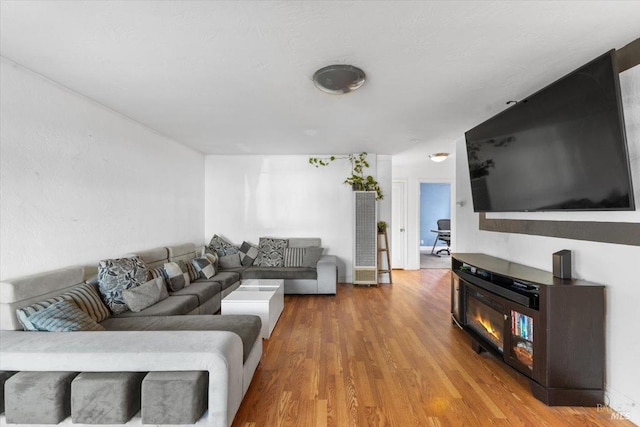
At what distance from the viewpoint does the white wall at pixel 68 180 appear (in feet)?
6.70

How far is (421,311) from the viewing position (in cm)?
368

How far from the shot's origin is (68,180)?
8.13 ft

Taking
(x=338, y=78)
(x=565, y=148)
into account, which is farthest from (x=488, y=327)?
(x=338, y=78)

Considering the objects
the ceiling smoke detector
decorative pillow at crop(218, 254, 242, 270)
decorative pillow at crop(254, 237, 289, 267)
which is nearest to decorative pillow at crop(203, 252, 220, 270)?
decorative pillow at crop(218, 254, 242, 270)

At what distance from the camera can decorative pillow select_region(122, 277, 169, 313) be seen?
2.53 meters

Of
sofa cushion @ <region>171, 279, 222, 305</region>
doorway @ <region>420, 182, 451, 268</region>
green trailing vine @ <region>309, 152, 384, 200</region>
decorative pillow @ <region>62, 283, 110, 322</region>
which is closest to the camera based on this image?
decorative pillow @ <region>62, 283, 110, 322</region>

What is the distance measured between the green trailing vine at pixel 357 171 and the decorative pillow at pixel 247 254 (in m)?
1.93

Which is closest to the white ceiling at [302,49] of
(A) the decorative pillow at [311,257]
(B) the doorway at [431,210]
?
(A) the decorative pillow at [311,257]

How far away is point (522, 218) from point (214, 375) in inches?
117

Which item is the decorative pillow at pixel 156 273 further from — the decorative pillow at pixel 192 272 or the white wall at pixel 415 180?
the white wall at pixel 415 180

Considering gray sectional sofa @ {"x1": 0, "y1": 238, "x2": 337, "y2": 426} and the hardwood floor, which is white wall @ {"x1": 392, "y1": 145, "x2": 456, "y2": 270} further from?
gray sectional sofa @ {"x1": 0, "y1": 238, "x2": 337, "y2": 426}

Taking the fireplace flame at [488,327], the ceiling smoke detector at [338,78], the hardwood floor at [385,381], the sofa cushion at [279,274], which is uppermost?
the ceiling smoke detector at [338,78]

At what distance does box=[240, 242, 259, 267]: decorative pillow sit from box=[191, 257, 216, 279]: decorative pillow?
0.80m

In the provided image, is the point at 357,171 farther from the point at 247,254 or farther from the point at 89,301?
the point at 89,301
